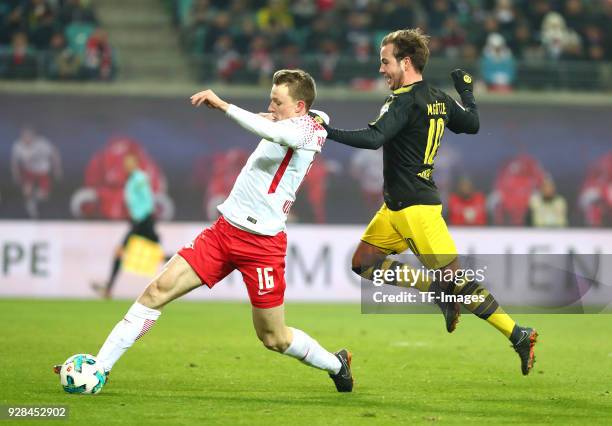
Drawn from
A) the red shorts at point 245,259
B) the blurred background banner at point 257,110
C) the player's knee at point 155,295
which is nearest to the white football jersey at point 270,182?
the red shorts at point 245,259

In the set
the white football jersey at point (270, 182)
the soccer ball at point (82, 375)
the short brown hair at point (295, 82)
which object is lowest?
the soccer ball at point (82, 375)

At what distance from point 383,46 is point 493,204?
1290cm

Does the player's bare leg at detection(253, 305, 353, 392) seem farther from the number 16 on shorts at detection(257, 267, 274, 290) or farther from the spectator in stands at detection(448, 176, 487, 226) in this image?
the spectator in stands at detection(448, 176, 487, 226)

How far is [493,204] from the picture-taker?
21.1 m

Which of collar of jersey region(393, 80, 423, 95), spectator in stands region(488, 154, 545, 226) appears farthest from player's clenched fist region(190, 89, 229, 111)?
spectator in stands region(488, 154, 545, 226)

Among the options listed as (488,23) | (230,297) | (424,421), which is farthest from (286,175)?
(488,23)

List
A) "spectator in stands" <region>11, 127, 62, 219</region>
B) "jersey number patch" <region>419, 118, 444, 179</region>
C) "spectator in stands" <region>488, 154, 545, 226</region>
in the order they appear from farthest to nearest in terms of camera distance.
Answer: "spectator in stands" <region>488, 154, 545, 226</region>, "spectator in stands" <region>11, 127, 62, 219</region>, "jersey number patch" <region>419, 118, 444, 179</region>

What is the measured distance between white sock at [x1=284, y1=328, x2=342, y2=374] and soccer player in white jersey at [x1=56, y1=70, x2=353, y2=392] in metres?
0.03

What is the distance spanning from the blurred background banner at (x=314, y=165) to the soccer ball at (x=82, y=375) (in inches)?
510

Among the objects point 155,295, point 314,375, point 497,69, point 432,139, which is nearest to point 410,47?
point 432,139

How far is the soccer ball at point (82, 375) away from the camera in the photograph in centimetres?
780

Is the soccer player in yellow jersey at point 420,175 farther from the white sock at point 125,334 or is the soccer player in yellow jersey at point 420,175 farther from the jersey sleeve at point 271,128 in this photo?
the white sock at point 125,334

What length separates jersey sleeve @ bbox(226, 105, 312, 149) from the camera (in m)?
7.53

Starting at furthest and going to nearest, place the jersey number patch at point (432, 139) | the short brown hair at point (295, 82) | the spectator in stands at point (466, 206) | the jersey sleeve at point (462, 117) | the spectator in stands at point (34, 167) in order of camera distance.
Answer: the spectator in stands at point (466, 206)
the spectator in stands at point (34, 167)
the jersey sleeve at point (462, 117)
the jersey number patch at point (432, 139)
the short brown hair at point (295, 82)
